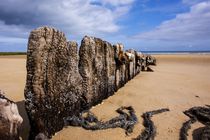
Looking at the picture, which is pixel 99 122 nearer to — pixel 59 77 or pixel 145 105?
pixel 59 77

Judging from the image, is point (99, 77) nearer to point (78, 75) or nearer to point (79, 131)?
point (78, 75)

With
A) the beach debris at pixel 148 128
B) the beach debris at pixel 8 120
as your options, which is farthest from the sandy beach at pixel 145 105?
the beach debris at pixel 8 120

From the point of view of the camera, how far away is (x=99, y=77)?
5113 mm

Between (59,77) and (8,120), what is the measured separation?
4.14ft

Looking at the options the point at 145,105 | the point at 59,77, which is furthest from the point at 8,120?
the point at 145,105

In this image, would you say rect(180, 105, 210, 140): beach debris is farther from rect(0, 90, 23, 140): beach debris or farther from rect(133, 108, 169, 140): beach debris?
rect(0, 90, 23, 140): beach debris

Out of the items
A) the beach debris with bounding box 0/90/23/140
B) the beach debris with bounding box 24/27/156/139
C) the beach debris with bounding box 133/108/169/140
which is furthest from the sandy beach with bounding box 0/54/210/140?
the beach debris with bounding box 0/90/23/140

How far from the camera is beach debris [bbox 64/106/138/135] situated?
13.0 ft

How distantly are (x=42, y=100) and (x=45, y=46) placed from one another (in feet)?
2.44

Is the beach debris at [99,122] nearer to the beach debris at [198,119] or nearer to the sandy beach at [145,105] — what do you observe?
the sandy beach at [145,105]

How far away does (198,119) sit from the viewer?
456cm

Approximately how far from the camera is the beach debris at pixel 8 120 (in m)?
2.46

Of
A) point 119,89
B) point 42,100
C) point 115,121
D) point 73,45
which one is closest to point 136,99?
point 119,89

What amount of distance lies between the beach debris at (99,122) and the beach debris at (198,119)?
2.70ft
